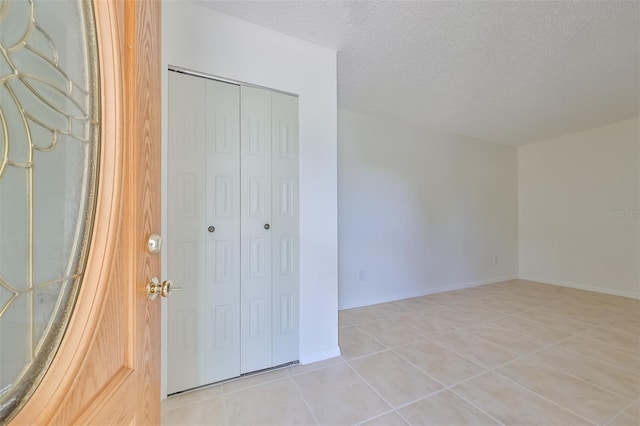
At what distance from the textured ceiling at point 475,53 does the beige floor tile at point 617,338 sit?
2.60m

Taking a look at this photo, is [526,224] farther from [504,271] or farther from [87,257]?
[87,257]

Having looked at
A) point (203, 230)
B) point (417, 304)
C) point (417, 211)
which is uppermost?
point (417, 211)

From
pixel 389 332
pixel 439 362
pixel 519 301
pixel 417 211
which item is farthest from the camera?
pixel 417 211

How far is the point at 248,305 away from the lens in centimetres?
188

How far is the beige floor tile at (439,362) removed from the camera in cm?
186

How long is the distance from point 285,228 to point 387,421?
1.38m

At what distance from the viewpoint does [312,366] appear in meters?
1.99

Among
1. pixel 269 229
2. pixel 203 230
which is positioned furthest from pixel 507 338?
pixel 203 230

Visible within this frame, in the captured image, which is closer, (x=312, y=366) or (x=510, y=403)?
(x=510, y=403)

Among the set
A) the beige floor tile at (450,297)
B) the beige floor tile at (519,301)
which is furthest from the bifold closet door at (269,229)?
the beige floor tile at (519,301)

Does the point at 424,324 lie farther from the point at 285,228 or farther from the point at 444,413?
the point at 285,228

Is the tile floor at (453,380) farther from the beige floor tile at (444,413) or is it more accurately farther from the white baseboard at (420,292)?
the white baseboard at (420,292)

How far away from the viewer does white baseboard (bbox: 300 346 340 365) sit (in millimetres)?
2025

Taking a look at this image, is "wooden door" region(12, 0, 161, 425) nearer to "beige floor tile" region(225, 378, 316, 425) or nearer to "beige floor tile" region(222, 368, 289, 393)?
"beige floor tile" region(225, 378, 316, 425)
